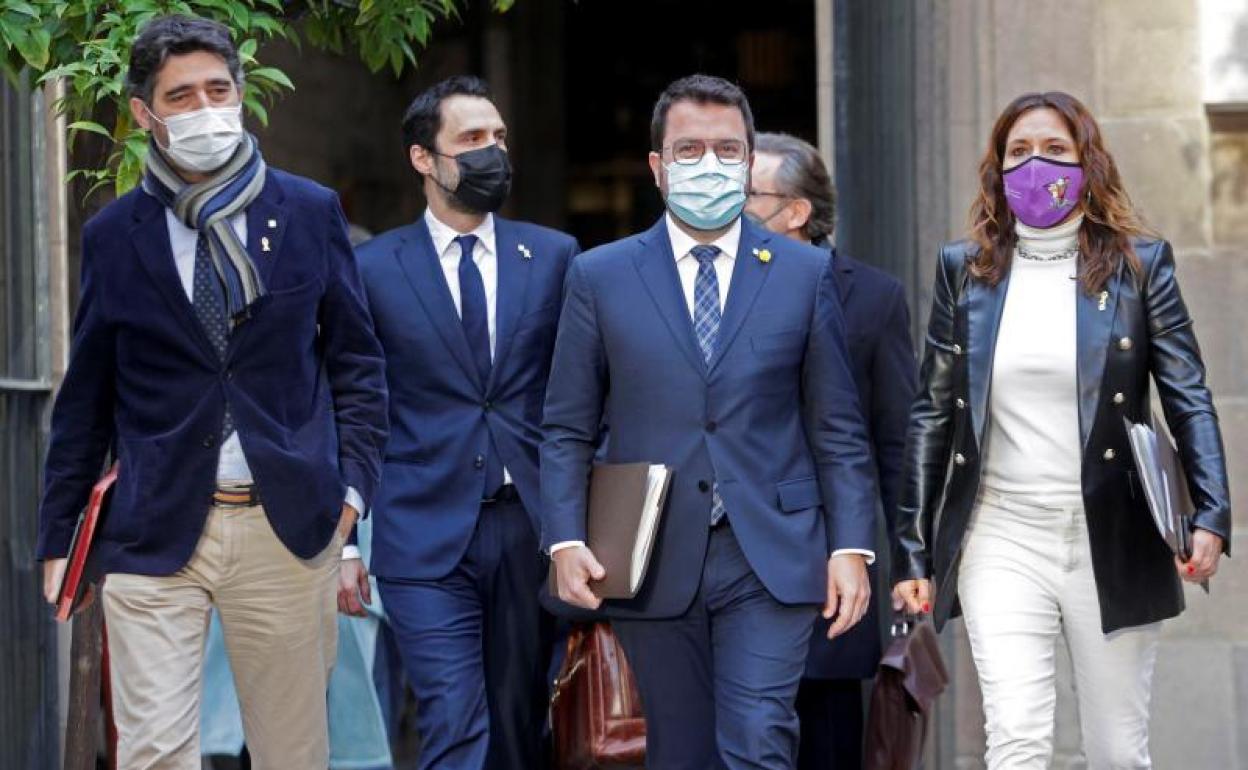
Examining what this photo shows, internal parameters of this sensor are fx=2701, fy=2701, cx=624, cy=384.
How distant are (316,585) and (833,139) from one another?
14.3 feet

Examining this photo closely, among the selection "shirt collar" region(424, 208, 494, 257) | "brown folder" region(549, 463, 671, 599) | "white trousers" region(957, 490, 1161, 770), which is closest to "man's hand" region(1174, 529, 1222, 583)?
"white trousers" region(957, 490, 1161, 770)

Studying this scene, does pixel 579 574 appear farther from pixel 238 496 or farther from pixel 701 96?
pixel 701 96

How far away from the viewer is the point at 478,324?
8016mm

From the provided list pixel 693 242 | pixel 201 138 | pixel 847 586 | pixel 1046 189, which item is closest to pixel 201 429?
pixel 201 138

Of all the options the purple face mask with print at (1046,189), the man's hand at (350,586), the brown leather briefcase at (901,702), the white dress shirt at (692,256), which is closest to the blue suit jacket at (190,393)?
the white dress shirt at (692,256)

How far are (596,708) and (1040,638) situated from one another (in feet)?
4.77

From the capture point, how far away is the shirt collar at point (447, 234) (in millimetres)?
8188

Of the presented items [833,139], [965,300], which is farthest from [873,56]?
[965,300]

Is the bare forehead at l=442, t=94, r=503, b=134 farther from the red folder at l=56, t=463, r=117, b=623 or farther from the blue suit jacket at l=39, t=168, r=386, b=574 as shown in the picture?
the red folder at l=56, t=463, r=117, b=623

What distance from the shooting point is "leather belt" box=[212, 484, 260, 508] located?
6.71 metres

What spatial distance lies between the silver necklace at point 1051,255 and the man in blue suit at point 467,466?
1.53m

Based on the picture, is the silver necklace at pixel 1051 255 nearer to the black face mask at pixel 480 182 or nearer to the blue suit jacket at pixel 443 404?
the blue suit jacket at pixel 443 404

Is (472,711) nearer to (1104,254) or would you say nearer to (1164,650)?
(1104,254)

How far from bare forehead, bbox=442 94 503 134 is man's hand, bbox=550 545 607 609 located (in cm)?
Answer: 189
